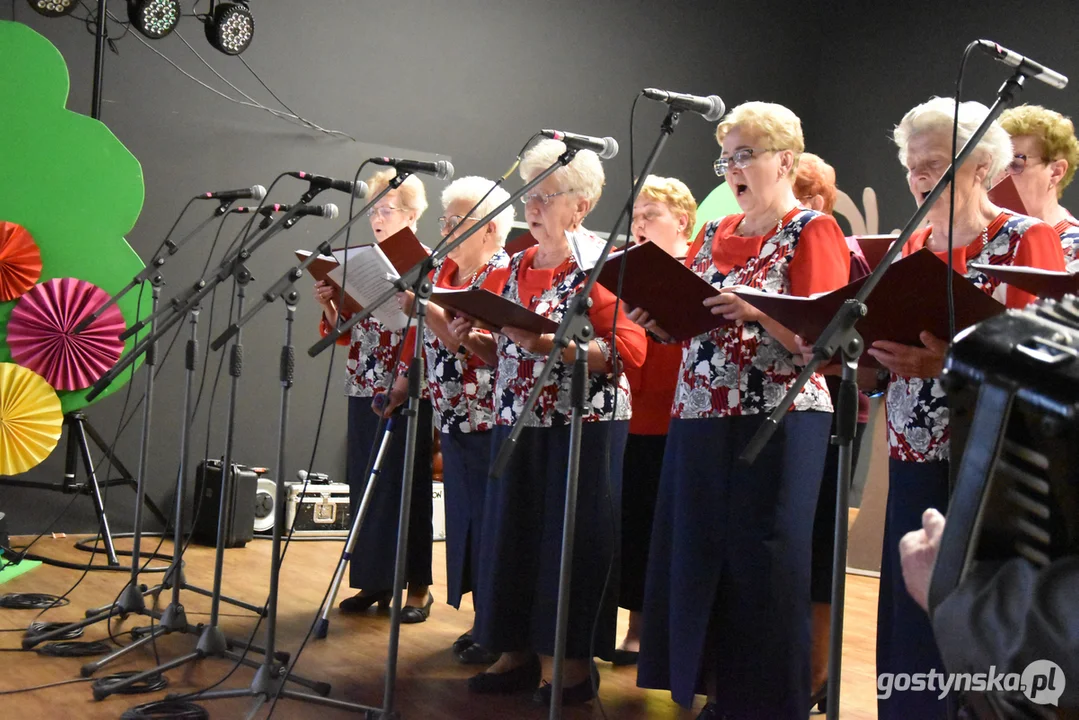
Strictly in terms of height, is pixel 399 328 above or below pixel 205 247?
below

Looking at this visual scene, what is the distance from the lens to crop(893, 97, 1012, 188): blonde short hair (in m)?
2.20

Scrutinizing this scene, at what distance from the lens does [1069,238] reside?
243 centimetres

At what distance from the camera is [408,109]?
257 inches

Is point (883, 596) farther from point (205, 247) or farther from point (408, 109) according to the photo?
point (408, 109)

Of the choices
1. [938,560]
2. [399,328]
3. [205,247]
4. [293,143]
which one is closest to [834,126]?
[293,143]

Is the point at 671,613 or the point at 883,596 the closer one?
the point at 883,596

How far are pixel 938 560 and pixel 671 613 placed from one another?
168 cm

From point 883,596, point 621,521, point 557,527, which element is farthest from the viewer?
point 621,521

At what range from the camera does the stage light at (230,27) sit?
214 inches

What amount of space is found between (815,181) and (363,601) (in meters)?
2.18

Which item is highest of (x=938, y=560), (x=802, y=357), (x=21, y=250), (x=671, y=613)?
(x=21, y=250)

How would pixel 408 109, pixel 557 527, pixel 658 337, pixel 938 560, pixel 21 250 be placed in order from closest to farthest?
pixel 938 560
pixel 658 337
pixel 557 527
pixel 21 250
pixel 408 109

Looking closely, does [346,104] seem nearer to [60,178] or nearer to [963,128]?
[60,178]

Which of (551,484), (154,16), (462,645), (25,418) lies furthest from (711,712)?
(154,16)
